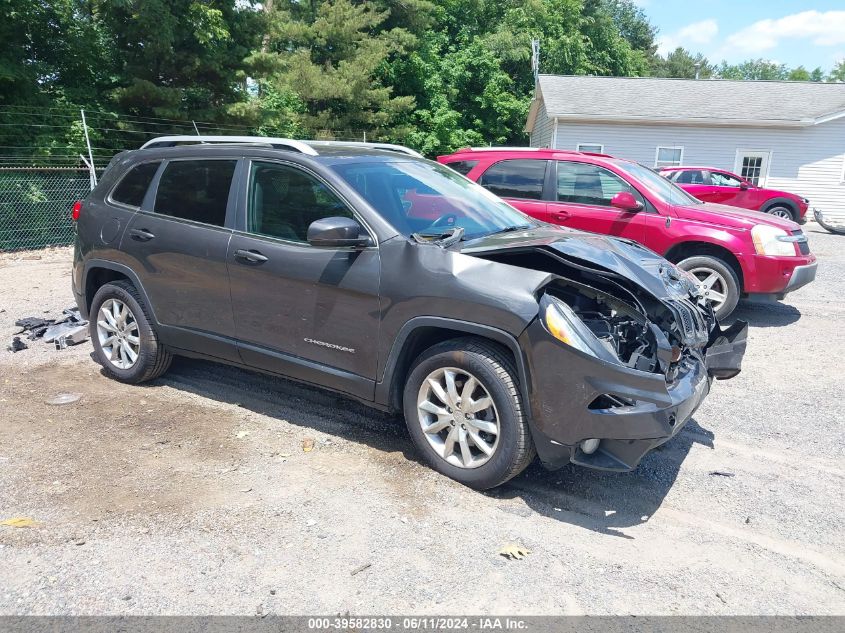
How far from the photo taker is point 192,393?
5.17 m

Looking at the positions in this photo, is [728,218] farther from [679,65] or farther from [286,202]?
[679,65]

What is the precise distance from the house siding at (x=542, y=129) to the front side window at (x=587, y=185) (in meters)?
16.6

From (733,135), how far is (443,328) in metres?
21.6

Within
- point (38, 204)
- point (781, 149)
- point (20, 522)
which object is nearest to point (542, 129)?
point (781, 149)

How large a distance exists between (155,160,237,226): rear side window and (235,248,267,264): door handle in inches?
12.5

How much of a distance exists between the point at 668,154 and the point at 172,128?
1570cm

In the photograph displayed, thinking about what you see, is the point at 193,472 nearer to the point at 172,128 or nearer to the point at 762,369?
the point at 762,369

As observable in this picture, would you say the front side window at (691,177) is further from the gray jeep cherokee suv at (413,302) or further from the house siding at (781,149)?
the gray jeep cherokee suv at (413,302)

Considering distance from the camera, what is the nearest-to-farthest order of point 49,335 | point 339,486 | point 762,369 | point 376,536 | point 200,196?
point 376,536, point 339,486, point 200,196, point 762,369, point 49,335

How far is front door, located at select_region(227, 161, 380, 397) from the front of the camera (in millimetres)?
3922

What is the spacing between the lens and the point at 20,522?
132 inches

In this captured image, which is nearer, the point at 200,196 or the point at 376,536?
the point at 376,536

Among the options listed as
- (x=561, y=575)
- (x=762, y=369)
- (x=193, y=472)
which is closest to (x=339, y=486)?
(x=193, y=472)

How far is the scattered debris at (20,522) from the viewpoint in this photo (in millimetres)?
3324
